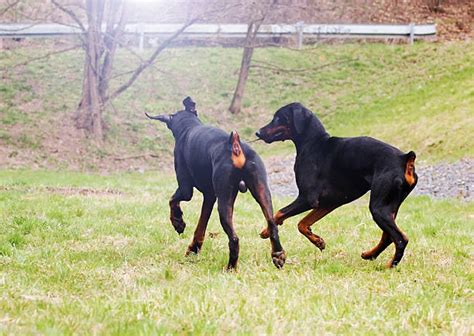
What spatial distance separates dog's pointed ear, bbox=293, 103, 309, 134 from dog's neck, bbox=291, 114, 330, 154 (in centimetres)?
4

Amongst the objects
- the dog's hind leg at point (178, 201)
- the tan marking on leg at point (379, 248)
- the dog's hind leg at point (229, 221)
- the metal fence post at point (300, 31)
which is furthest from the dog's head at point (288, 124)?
the metal fence post at point (300, 31)

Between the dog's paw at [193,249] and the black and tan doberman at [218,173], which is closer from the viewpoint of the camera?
the black and tan doberman at [218,173]

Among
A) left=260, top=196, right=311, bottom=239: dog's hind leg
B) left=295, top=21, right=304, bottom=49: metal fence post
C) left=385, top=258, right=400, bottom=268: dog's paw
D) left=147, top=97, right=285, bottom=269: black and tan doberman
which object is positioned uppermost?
left=295, top=21, right=304, bottom=49: metal fence post

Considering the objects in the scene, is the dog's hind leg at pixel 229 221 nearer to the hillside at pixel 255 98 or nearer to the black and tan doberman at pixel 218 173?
the black and tan doberman at pixel 218 173

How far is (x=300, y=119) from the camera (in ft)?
21.3

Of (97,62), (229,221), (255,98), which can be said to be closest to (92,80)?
(97,62)

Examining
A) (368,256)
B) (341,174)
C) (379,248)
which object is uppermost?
(341,174)

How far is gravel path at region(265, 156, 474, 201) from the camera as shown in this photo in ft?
42.3

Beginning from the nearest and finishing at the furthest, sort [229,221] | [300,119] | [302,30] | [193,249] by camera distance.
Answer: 1. [229,221]
2. [193,249]
3. [300,119]
4. [302,30]

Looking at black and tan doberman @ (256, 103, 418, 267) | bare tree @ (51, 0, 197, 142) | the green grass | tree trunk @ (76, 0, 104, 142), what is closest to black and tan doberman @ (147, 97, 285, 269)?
the green grass

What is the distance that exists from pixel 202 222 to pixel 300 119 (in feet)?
4.85

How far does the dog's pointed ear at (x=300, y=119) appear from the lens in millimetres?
6477

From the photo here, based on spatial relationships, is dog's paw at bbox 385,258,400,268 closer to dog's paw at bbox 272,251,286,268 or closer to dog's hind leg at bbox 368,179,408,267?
dog's hind leg at bbox 368,179,408,267

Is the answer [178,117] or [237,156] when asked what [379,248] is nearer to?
[237,156]
